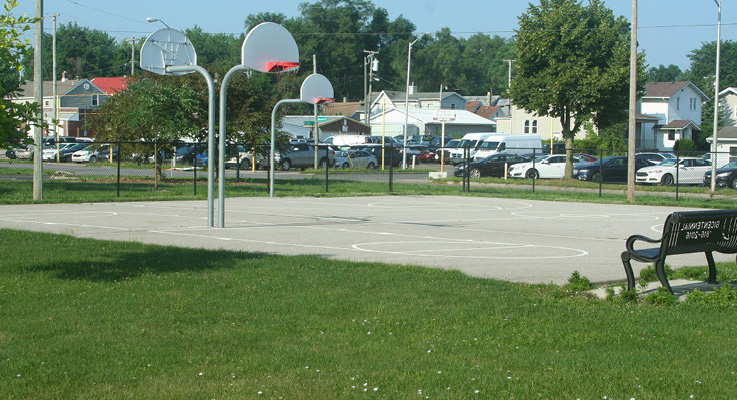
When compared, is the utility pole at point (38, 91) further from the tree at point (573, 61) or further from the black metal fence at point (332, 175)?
the tree at point (573, 61)

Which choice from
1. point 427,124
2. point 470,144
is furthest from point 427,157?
point 427,124

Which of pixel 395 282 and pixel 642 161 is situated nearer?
pixel 395 282

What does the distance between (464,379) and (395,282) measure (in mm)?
4001

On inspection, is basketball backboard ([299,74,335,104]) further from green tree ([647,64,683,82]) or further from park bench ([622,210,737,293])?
green tree ([647,64,683,82])

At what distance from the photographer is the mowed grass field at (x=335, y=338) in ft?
17.5

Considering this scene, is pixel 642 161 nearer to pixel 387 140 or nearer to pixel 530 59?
pixel 530 59

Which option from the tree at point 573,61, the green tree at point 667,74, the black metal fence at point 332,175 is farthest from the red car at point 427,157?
the green tree at point 667,74

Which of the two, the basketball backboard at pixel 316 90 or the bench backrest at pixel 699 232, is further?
the basketball backboard at pixel 316 90

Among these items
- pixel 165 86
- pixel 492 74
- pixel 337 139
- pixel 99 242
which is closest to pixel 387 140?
pixel 337 139

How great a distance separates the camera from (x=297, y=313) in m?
7.64

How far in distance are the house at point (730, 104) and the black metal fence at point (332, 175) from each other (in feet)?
114

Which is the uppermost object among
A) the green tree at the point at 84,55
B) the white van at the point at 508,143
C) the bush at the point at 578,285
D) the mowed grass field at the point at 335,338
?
the green tree at the point at 84,55

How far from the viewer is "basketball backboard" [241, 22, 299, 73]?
16.3 meters

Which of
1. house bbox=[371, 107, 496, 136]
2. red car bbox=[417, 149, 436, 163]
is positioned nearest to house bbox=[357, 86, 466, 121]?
house bbox=[371, 107, 496, 136]
